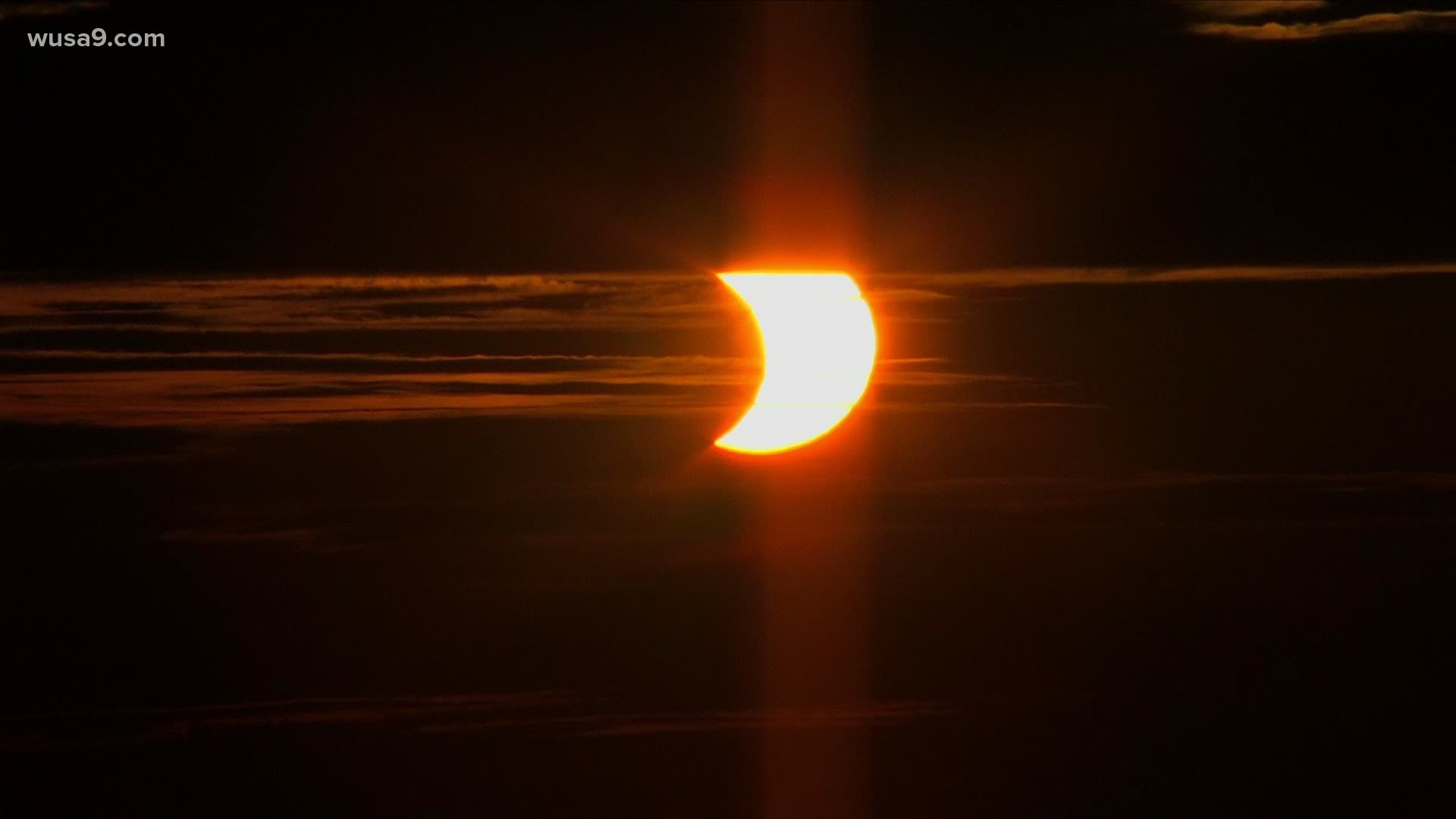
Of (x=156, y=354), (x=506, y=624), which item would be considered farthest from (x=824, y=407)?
(x=156, y=354)

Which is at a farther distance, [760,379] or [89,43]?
[760,379]

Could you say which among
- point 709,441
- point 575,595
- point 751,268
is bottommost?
point 575,595

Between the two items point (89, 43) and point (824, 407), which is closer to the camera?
point (89, 43)

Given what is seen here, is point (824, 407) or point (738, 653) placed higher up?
point (824, 407)

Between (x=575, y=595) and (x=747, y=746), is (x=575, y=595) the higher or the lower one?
the higher one

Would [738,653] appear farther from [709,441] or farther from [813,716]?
[709,441]

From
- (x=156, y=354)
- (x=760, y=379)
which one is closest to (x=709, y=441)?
(x=760, y=379)

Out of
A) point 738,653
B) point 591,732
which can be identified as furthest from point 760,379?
point 591,732

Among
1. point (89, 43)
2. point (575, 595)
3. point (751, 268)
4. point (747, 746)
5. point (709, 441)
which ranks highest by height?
point (89, 43)

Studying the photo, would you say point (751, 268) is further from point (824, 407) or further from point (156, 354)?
point (156, 354)
